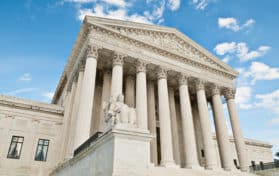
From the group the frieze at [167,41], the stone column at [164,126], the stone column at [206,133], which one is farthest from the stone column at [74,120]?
the stone column at [206,133]

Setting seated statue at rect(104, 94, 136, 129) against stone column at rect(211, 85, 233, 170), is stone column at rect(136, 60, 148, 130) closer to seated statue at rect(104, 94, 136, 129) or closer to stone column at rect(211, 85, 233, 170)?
seated statue at rect(104, 94, 136, 129)

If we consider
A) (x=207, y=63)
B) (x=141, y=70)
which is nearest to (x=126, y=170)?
(x=141, y=70)

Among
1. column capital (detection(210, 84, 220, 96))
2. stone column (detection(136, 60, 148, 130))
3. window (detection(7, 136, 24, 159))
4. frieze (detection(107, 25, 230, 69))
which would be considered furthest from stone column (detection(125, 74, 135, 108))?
window (detection(7, 136, 24, 159))

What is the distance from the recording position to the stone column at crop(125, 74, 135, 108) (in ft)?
72.4

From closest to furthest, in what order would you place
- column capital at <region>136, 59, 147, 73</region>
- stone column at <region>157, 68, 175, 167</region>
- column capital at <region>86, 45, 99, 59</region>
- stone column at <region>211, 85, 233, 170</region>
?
stone column at <region>157, 68, 175, 167</region> < column capital at <region>86, 45, 99, 59</region> < column capital at <region>136, 59, 147, 73</region> < stone column at <region>211, 85, 233, 170</region>

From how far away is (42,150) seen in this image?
21.7 metres

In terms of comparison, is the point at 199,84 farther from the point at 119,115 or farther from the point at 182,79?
the point at 119,115

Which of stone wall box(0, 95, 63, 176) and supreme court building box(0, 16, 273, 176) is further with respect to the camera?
stone wall box(0, 95, 63, 176)

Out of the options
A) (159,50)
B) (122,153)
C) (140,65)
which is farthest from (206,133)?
(122,153)

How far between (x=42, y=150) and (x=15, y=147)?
7.83 feet

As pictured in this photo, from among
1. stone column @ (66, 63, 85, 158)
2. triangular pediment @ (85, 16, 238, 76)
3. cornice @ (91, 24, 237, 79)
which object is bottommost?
stone column @ (66, 63, 85, 158)

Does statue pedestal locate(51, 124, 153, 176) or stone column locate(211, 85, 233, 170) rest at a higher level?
stone column locate(211, 85, 233, 170)

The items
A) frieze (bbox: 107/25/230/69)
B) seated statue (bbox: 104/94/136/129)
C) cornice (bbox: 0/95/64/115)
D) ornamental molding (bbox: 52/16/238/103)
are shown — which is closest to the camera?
seated statue (bbox: 104/94/136/129)

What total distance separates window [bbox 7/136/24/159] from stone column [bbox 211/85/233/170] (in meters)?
19.7
